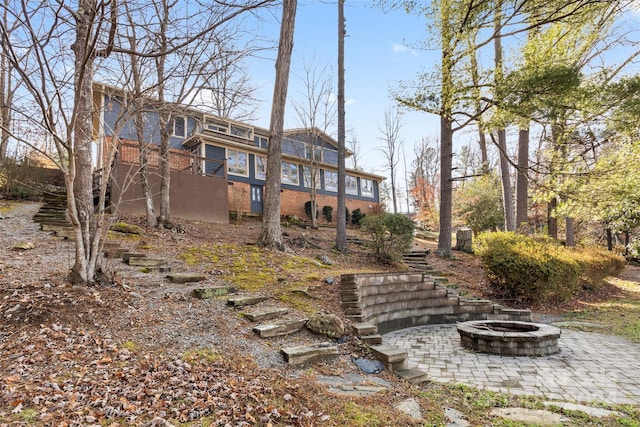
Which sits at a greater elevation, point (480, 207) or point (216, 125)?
point (216, 125)

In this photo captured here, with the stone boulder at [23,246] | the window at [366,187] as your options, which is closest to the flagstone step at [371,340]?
the stone boulder at [23,246]

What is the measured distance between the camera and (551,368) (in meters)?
4.10

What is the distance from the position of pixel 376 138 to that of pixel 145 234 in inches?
900

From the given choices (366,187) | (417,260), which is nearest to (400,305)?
(417,260)

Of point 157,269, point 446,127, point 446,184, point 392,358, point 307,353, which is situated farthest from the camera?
→ point 446,184

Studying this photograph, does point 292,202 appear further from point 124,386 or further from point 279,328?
point 124,386

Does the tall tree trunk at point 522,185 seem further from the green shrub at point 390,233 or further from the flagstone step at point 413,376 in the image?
the flagstone step at point 413,376

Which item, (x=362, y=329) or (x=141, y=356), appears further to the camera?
(x=362, y=329)

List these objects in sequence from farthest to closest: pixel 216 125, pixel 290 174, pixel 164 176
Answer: pixel 290 174 < pixel 216 125 < pixel 164 176

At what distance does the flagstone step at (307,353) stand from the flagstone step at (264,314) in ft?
2.31

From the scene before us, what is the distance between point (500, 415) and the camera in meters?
2.83

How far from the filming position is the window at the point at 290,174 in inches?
795

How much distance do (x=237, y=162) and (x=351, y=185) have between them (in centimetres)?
844

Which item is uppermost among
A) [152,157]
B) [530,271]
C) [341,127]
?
[341,127]
